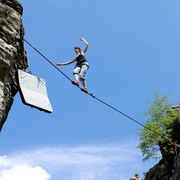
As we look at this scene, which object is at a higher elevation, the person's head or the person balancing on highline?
the person's head

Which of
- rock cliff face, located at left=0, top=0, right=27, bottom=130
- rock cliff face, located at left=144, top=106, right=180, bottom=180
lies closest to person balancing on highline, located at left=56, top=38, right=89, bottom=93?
rock cliff face, located at left=0, top=0, right=27, bottom=130

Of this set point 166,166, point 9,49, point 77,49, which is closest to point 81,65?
point 77,49

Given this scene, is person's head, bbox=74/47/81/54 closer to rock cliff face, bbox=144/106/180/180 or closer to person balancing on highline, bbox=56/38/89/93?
person balancing on highline, bbox=56/38/89/93

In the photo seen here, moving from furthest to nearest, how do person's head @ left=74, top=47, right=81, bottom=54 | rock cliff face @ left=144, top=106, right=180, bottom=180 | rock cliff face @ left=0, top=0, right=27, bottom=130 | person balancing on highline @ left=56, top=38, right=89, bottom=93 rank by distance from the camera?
1. rock cliff face @ left=144, top=106, right=180, bottom=180
2. person's head @ left=74, top=47, right=81, bottom=54
3. person balancing on highline @ left=56, top=38, right=89, bottom=93
4. rock cliff face @ left=0, top=0, right=27, bottom=130

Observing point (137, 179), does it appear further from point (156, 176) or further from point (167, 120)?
point (167, 120)

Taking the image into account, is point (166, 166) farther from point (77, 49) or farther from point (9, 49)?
point (9, 49)

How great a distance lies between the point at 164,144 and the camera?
36125 mm

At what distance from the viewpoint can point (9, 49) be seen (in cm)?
1138

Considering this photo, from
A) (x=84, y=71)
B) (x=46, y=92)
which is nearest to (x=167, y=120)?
(x=84, y=71)

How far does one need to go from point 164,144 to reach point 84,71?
2294 centimetres

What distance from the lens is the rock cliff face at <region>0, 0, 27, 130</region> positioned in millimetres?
11148

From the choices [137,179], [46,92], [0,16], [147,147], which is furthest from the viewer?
[147,147]

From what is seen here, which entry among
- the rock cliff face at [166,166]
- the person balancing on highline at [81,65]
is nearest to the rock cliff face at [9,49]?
the person balancing on highline at [81,65]

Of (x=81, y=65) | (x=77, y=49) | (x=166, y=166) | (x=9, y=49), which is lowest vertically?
(x=9, y=49)
